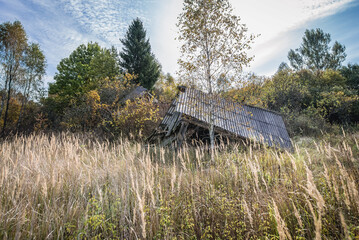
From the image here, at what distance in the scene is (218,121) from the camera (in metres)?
8.10

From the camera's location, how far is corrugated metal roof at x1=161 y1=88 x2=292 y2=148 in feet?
25.4

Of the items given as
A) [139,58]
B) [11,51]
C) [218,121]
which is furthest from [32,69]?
[218,121]

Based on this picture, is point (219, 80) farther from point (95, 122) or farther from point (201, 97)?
point (95, 122)

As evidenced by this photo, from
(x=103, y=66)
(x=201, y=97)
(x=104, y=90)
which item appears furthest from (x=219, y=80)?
(x=103, y=66)

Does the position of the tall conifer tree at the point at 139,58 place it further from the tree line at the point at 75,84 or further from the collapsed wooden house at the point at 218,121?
the collapsed wooden house at the point at 218,121

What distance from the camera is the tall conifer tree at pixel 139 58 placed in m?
25.8

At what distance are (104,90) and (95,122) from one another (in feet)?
12.5

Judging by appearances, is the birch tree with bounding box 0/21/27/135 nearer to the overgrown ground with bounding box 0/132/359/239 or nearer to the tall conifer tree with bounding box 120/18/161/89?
the tall conifer tree with bounding box 120/18/161/89

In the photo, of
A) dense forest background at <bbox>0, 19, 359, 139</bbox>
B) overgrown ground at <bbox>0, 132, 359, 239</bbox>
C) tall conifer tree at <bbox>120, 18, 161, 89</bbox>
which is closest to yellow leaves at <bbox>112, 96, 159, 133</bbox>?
dense forest background at <bbox>0, 19, 359, 139</bbox>

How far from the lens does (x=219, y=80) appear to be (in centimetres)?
734

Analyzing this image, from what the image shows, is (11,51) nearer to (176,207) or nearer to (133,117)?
(133,117)

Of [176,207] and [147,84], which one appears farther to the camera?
[147,84]

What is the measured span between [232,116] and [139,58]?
21929mm

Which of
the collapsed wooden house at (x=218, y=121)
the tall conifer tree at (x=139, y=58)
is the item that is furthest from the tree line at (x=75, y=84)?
the collapsed wooden house at (x=218, y=121)
